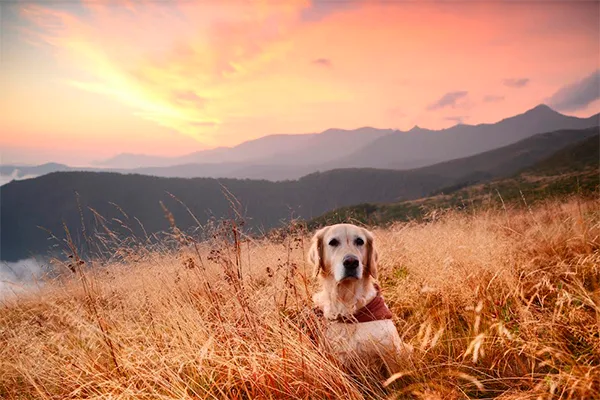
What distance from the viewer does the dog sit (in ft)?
8.70

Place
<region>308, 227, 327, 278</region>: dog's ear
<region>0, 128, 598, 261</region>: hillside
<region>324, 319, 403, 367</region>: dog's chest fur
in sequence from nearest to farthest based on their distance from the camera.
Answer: <region>324, 319, 403, 367</region>: dog's chest fur, <region>308, 227, 327, 278</region>: dog's ear, <region>0, 128, 598, 261</region>: hillside

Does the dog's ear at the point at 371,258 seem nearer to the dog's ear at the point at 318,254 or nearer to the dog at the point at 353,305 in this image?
the dog at the point at 353,305

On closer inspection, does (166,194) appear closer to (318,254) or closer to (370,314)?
(318,254)

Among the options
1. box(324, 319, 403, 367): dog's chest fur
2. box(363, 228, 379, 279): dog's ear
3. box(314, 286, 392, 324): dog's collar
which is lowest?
box(324, 319, 403, 367): dog's chest fur

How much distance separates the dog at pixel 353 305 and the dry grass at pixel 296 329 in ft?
0.56

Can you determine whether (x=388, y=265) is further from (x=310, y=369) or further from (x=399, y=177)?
(x=399, y=177)

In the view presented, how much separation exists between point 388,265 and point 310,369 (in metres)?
3.36

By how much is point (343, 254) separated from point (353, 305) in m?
0.45

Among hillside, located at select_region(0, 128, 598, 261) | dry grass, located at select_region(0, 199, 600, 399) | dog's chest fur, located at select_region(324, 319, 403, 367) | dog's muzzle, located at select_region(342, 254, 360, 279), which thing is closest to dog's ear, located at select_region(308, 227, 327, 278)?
dry grass, located at select_region(0, 199, 600, 399)

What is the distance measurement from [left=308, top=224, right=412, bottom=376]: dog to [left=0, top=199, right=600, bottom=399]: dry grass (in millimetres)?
171

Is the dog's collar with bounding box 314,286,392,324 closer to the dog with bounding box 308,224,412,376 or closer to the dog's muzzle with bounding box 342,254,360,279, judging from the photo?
the dog with bounding box 308,224,412,376

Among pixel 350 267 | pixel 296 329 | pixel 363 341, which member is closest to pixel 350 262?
pixel 350 267

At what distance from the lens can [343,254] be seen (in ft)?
9.82

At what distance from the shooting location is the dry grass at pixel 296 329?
217 centimetres
